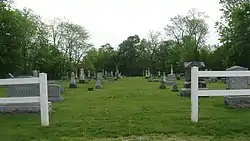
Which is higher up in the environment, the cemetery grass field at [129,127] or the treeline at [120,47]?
the treeline at [120,47]

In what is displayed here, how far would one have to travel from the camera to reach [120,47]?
323 ft

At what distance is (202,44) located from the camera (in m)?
70.4

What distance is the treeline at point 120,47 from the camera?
41.5 m

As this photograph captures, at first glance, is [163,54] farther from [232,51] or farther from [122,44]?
[232,51]

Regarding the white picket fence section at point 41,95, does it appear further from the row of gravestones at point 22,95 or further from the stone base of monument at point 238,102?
the stone base of monument at point 238,102

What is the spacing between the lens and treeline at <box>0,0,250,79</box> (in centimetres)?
4152

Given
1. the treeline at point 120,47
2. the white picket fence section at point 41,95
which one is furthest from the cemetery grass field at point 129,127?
the treeline at point 120,47

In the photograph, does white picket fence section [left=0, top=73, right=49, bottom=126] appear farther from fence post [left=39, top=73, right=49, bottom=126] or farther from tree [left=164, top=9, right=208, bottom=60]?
tree [left=164, top=9, right=208, bottom=60]

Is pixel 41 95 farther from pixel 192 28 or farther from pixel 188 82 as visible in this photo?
pixel 192 28

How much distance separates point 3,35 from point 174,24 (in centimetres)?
3821

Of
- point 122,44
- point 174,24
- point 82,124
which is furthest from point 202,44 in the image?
point 82,124

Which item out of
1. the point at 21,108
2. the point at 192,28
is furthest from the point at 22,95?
the point at 192,28

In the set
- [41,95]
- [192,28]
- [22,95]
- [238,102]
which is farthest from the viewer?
[192,28]

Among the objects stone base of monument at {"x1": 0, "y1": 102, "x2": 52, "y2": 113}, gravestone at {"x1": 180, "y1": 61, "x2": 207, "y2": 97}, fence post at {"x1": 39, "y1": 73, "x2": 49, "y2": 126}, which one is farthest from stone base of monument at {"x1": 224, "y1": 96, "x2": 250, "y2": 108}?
fence post at {"x1": 39, "y1": 73, "x2": 49, "y2": 126}
